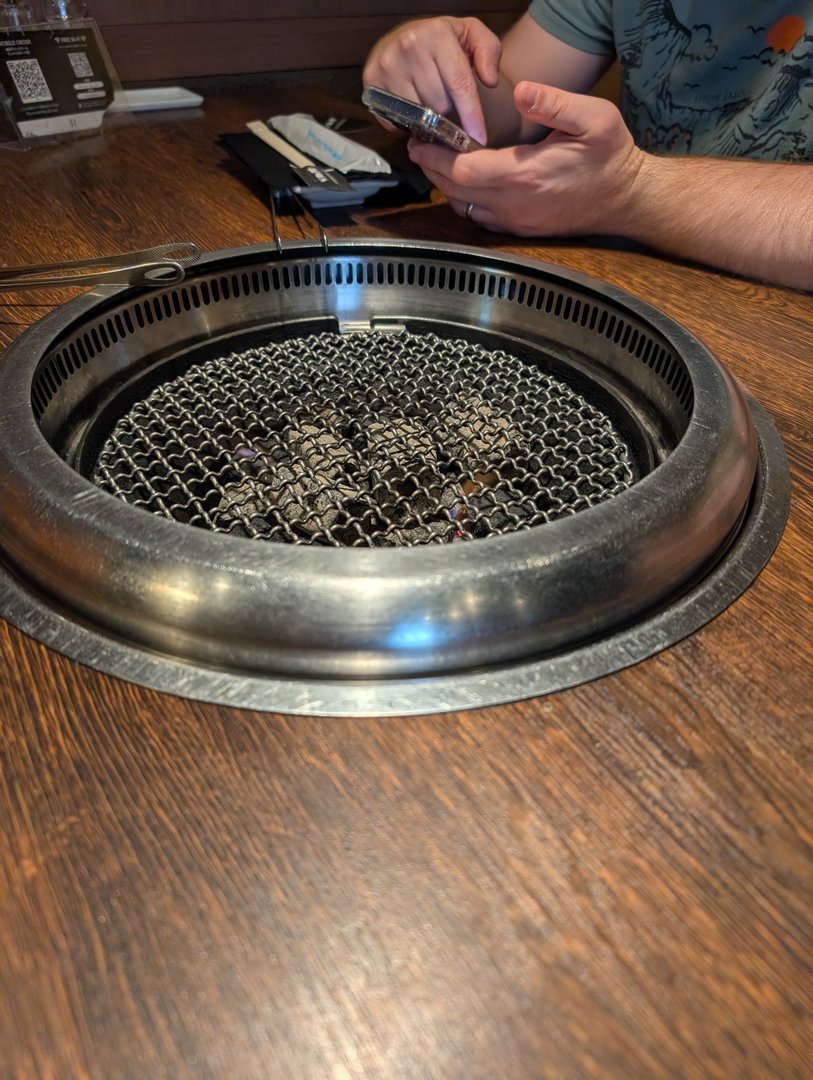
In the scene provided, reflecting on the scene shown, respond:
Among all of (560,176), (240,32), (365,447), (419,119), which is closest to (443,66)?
(419,119)

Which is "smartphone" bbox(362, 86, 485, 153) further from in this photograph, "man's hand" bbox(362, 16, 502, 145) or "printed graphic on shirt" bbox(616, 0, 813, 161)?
"printed graphic on shirt" bbox(616, 0, 813, 161)

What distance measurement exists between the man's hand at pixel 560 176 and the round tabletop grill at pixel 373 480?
0.68 feet

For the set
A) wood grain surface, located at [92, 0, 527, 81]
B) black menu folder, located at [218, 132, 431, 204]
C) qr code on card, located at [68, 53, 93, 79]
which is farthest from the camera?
wood grain surface, located at [92, 0, 527, 81]

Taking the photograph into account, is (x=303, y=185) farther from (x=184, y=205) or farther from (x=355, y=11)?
(x=355, y=11)

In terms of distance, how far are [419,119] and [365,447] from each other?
→ 705 mm

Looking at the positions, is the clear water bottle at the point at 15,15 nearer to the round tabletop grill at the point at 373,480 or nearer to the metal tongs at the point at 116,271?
the metal tongs at the point at 116,271

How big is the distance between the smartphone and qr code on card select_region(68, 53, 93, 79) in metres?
0.93

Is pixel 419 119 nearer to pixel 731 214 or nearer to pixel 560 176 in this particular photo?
pixel 560 176

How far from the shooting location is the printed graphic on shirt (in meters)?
1.61

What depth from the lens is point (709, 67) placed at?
172 centimetres

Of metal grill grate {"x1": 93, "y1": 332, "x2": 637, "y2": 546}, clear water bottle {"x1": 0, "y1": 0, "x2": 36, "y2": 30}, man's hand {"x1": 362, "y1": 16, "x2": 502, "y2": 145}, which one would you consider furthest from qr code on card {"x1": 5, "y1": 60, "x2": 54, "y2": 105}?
metal grill grate {"x1": 93, "y1": 332, "x2": 637, "y2": 546}

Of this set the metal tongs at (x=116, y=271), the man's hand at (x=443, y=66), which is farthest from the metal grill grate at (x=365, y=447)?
the man's hand at (x=443, y=66)

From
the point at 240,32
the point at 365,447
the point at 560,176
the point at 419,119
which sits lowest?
the point at 365,447

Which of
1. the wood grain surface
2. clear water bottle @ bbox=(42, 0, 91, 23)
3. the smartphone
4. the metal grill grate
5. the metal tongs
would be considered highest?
clear water bottle @ bbox=(42, 0, 91, 23)
